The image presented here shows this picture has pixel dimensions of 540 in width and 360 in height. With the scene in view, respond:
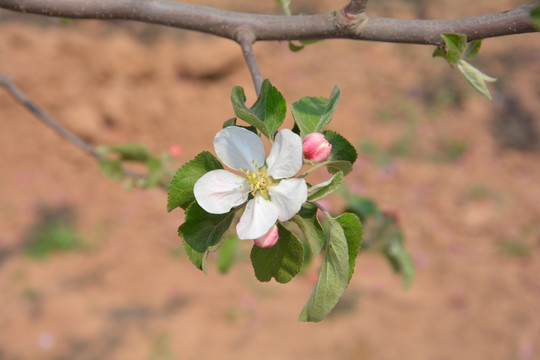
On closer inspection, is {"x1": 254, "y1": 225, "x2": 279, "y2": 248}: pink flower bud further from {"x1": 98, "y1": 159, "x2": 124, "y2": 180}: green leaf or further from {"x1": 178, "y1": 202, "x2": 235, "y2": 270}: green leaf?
Result: {"x1": 98, "y1": 159, "x2": 124, "y2": 180}: green leaf

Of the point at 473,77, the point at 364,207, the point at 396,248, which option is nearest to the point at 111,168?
the point at 364,207

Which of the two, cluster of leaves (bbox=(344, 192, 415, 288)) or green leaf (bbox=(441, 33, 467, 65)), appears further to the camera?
cluster of leaves (bbox=(344, 192, 415, 288))

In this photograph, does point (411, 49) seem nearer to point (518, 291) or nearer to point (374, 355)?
point (518, 291)

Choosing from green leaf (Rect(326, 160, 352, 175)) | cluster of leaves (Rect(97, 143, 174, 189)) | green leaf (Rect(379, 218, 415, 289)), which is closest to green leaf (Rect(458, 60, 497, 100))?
green leaf (Rect(326, 160, 352, 175))

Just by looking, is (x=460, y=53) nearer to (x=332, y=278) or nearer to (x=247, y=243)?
(x=332, y=278)

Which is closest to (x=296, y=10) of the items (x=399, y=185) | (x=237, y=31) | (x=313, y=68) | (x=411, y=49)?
(x=313, y=68)

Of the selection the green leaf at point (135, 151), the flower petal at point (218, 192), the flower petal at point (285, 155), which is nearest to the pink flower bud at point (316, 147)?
the flower petal at point (285, 155)
